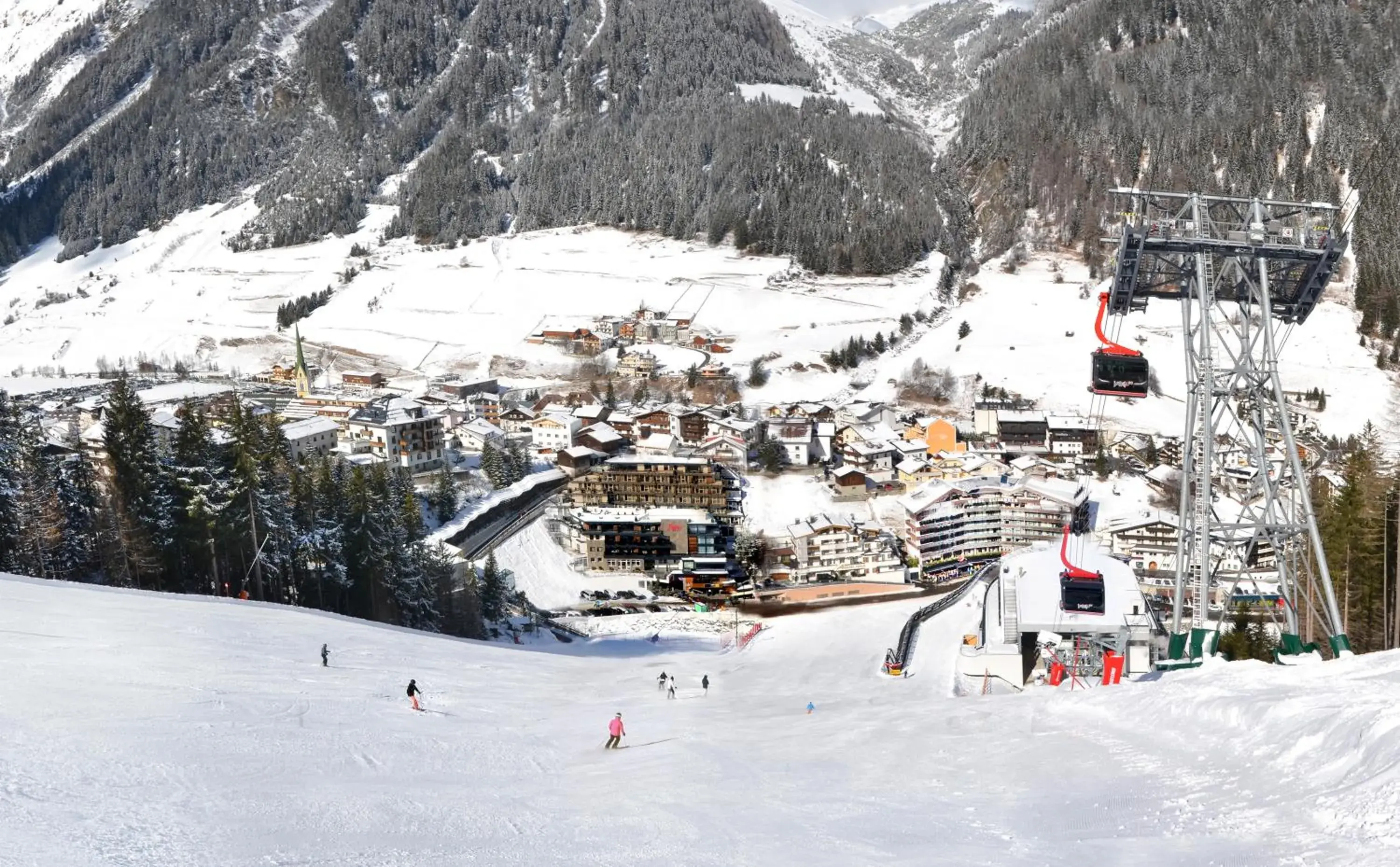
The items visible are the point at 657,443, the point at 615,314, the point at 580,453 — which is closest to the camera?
the point at 580,453

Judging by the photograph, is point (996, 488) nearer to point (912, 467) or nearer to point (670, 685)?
point (912, 467)

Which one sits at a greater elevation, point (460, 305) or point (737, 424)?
point (460, 305)

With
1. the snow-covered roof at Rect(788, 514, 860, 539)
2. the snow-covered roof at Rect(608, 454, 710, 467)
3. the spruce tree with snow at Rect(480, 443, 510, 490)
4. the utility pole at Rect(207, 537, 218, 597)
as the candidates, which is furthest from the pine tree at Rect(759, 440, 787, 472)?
the utility pole at Rect(207, 537, 218, 597)

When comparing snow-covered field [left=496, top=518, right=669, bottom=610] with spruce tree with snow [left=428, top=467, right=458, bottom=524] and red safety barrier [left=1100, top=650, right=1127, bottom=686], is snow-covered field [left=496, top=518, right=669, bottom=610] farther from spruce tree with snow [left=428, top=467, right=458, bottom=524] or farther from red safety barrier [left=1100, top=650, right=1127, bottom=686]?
red safety barrier [left=1100, top=650, right=1127, bottom=686]

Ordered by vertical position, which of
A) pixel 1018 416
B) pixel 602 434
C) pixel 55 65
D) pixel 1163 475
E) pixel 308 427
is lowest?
pixel 1163 475

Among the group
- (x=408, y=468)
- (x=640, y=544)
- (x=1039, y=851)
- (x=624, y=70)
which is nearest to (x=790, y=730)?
(x=1039, y=851)

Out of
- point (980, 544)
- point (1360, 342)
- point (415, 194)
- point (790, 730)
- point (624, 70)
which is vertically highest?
point (624, 70)

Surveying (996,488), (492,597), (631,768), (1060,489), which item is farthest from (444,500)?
(631,768)

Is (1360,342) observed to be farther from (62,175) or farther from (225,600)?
(62,175)
